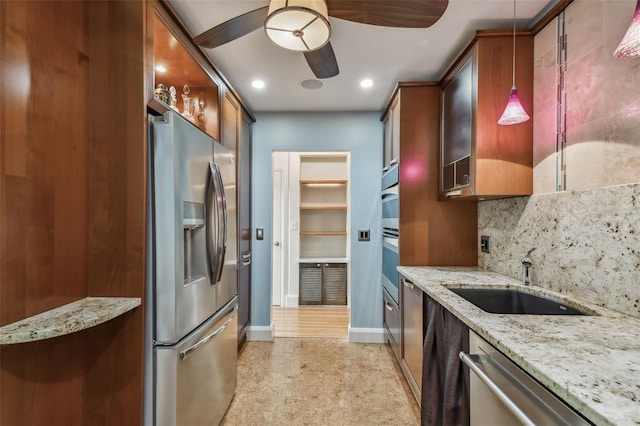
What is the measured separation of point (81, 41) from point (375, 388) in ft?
9.32

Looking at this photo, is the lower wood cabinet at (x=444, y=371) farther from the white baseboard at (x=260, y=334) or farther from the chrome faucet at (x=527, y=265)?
the white baseboard at (x=260, y=334)

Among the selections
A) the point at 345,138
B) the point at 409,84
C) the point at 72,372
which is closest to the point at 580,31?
the point at 409,84

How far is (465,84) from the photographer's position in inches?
76.9

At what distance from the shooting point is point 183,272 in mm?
1398

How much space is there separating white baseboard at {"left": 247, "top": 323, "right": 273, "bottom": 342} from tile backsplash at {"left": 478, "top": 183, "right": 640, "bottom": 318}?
234 cm

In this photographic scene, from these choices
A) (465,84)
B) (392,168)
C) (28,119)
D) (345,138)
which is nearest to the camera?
(28,119)

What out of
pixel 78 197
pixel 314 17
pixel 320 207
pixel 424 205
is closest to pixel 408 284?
pixel 424 205

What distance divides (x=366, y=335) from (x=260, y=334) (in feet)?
3.77

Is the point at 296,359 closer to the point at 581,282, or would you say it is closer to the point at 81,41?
the point at 581,282

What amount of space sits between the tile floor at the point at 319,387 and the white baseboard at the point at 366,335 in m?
0.06

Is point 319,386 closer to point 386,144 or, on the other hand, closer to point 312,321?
point 312,321

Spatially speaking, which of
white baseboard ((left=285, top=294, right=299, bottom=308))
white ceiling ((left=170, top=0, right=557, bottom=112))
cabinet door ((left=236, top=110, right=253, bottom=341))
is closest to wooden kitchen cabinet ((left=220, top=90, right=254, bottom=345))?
cabinet door ((left=236, top=110, right=253, bottom=341))

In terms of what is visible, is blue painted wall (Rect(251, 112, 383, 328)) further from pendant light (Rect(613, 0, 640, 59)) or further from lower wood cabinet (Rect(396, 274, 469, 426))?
pendant light (Rect(613, 0, 640, 59))

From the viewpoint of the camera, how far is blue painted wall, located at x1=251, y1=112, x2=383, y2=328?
10.2 ft
